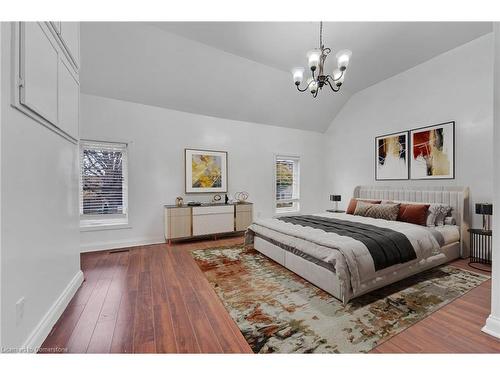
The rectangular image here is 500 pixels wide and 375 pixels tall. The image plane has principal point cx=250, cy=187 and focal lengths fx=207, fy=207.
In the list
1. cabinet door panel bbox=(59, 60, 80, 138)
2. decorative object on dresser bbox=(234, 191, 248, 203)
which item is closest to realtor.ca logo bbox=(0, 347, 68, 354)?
cabinet door panel bbox=(59, 60, 80, 138)

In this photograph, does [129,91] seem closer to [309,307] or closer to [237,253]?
[237,253]

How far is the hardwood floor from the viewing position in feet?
4.91

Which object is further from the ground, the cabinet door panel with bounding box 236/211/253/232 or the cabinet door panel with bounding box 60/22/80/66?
the cabinet door panel with bounding box 60/22/80/66

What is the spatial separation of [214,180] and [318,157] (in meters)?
3.29

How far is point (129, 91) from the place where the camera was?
3.85 metres

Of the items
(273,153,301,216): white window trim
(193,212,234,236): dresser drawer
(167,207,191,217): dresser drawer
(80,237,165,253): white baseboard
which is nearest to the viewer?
(80,237,165,253): white baseboard

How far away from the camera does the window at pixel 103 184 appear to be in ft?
12.6

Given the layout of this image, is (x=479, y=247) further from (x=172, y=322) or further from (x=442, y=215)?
(x=172, y=322)

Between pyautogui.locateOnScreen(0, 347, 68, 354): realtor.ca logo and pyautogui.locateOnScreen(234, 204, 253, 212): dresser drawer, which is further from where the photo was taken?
pyautogui.locateOnScreen(234, 204, 253, 212): dresser drawer

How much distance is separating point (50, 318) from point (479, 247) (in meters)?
5.29

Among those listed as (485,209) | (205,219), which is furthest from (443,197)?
(205,219)

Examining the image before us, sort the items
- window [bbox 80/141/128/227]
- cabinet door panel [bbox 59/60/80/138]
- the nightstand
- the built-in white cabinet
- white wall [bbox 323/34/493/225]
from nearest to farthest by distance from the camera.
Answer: the built-in white cabinet → cabinet door panel [bbox 59/60/80/138] → the nightstand → white wall [bbox 323/34/493/225] → window [bbox 80/141/128/227]

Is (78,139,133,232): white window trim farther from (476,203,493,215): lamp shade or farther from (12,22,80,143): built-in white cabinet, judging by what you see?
(476,203,493,215): lamp shade

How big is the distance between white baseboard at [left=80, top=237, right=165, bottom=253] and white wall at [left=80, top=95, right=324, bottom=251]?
1cm
